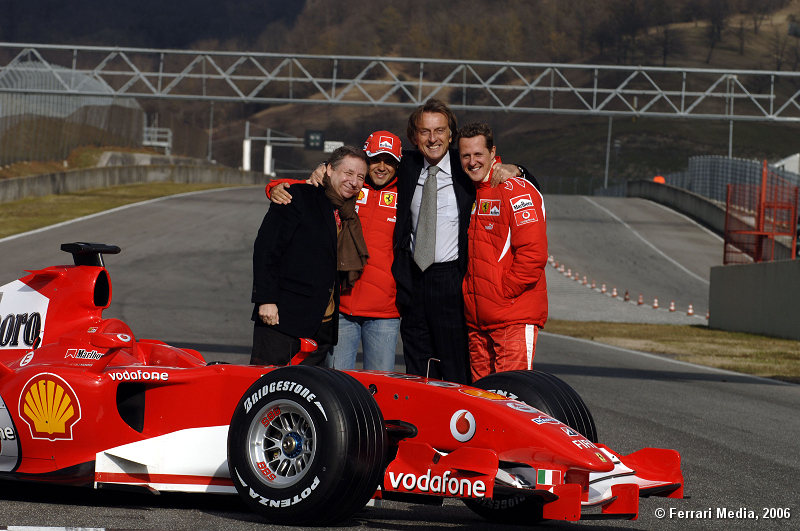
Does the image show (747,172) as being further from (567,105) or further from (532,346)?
(567,105)

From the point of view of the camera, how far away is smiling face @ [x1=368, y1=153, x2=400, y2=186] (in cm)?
597

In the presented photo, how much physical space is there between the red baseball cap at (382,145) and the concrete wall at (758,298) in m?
16.5

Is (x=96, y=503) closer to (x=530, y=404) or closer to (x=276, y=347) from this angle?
(x=276, y=347)

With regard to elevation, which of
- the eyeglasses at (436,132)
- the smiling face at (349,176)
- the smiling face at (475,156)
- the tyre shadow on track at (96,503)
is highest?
the eyeglasses at (436,132)

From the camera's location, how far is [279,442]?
4742mm

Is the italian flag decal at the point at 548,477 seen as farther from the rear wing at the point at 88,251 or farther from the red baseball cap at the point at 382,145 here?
the rear wing at the point at 88,251

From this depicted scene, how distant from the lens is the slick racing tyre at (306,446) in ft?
14.8

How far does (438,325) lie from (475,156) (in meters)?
0.92

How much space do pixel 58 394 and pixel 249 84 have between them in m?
163

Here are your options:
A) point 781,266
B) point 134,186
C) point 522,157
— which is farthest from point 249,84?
point 781,266

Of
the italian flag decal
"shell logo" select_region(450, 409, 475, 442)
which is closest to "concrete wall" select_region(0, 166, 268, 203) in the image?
"shell logo" select_region(450, 409, 475, 442)

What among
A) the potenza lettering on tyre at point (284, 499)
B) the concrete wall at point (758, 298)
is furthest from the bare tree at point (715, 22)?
the potenza lettering on tyre at point (284, 499)

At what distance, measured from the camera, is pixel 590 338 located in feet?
65.9

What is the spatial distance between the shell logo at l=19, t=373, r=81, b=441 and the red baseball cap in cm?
195
